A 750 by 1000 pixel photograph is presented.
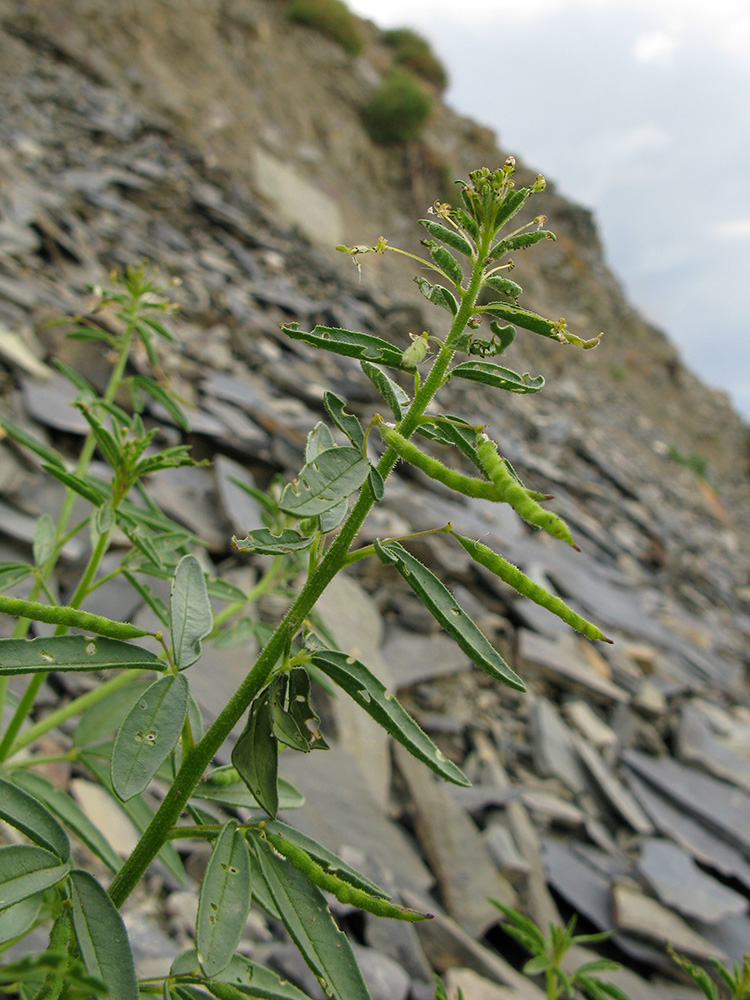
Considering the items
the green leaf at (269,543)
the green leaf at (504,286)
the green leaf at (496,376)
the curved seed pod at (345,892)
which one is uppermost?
the green leaf at (504,286)

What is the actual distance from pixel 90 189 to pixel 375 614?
6.20m

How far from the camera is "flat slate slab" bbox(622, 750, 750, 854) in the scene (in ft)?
13.1

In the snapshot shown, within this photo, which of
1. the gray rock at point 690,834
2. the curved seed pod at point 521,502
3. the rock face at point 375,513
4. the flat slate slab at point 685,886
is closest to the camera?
the curved seed pod at point 521,502

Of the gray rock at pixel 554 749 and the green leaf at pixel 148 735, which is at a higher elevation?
the gray rock at pixel 554 749

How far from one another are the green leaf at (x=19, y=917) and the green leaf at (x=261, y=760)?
0.28m

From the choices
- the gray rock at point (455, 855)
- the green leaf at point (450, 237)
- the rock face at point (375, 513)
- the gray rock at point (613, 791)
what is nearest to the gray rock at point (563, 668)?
the rock face at point (375, 513)

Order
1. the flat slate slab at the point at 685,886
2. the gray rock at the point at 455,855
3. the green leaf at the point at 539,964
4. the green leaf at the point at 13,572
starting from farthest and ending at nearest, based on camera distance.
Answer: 1. the flat slate slab at the point at 685,886
2. the gray rock at the point at 455,855
3. the green leaf at the point at 539,964
4. the green leaf at the point at 13,572

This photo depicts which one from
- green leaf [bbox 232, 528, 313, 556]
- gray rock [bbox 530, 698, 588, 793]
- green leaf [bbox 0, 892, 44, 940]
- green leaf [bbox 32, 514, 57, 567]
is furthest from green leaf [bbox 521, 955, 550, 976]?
gray rock [bbox 530, 698, 588, 793]

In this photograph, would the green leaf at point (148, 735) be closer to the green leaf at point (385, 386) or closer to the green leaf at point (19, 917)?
the green leaf at point (19, 917)

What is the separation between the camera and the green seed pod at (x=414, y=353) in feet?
2.54

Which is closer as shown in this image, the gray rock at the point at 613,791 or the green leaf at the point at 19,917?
the green leaf at the point at 19,917

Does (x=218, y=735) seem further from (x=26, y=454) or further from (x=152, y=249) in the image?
(x=152, y=249)

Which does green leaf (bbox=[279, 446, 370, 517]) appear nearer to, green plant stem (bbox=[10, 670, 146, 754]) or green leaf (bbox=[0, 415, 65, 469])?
green leaf (bbox=[0, 415, 65, 469])

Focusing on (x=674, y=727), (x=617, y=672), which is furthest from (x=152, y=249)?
(x=674, y=727)
